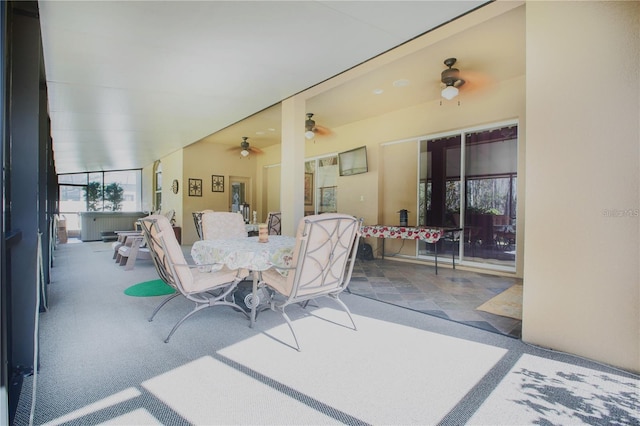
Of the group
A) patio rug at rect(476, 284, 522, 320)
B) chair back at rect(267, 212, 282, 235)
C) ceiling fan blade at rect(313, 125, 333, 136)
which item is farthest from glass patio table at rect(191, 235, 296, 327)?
ceiling fan blade at rect(313, 125, 333, 136)

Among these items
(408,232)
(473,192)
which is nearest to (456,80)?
(473,192)

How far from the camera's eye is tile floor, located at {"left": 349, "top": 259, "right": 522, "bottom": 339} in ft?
9.49

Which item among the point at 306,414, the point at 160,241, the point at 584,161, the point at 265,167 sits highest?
the point at 265,167

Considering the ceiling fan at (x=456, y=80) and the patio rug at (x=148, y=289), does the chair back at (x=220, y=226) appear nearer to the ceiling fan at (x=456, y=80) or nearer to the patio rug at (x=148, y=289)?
the patio rug at (x=148, y=289)

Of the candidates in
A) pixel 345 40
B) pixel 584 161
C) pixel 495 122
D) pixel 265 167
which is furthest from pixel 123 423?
pixel 265 167

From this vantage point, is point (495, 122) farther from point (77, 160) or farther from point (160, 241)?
point (77, 160)

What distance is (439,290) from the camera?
391cm

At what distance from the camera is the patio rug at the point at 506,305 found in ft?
10.0

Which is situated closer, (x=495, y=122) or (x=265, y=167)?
(x=495, y=122)

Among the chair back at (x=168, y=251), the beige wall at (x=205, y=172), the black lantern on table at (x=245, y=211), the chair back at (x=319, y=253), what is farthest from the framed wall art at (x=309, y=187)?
the chair back at (x=168, y=251)

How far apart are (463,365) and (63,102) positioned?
6.01m

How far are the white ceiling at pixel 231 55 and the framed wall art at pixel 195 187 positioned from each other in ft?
10.2

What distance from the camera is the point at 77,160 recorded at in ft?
34.4

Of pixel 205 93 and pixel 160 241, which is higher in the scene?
pixel 205 93
